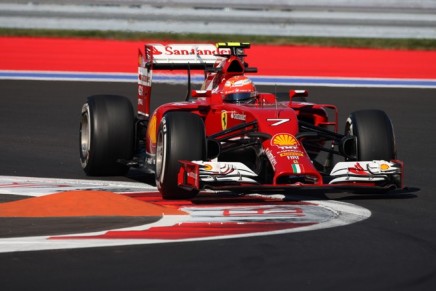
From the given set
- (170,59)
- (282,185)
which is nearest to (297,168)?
(282,185)

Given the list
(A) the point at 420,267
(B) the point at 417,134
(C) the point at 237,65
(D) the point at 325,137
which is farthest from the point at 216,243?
(B) the point at 417,134

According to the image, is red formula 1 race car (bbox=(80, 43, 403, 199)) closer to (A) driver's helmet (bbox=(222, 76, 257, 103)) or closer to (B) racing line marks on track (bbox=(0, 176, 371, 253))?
(A) driver's helmet (bbox=(222, 76, 257, 103))

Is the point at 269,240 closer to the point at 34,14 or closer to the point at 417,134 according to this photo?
the point at 417,134

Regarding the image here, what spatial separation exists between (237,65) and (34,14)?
12.7 metres

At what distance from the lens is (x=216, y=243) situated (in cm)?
845

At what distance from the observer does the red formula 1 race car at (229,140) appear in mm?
10281

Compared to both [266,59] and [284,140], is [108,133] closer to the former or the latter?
[284,140]

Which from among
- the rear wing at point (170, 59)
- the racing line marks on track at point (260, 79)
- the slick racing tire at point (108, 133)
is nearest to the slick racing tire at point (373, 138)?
the rear wing at point (170, 59)

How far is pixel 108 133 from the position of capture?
12.0 metres

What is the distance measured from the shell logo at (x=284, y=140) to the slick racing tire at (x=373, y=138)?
0.74 meters

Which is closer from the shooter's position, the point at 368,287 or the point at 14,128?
the point at 368,287

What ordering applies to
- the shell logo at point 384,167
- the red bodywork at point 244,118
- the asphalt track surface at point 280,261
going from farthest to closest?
the shell logo at point 384,167
the red bodywork at point 244,118
the asphalt track surface at point 280,261

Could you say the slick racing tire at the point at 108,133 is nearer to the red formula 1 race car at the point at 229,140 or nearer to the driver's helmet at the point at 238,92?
the red formula 1 race car at the point at 229,140

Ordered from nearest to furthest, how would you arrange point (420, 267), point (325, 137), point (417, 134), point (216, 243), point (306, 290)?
point (306, 290) < point (420, 267) < point (216, 243) < point (325, 137) < point (417, 134)
